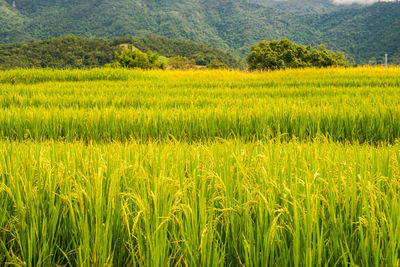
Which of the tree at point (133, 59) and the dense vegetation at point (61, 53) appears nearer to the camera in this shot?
the tree at point (133, 59)

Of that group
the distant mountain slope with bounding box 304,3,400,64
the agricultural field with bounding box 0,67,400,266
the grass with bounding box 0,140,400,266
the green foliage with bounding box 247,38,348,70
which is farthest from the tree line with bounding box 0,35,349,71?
the distant mountain slope with bounding box 304,3,400,64

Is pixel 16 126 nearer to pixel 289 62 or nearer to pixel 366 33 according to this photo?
pixel 289 62

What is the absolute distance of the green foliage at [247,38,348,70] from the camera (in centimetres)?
→ 2942

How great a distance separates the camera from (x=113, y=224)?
3.90ft

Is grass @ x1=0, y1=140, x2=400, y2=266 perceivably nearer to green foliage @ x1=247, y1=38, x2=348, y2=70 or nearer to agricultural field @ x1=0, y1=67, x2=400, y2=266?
agricultural field @ x1=0, y1=67, x2=400, y2=266

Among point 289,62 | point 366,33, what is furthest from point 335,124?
point 366,33

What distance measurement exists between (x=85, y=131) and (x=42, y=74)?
363 inches

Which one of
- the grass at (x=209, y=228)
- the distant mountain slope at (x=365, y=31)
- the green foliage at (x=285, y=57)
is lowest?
the grass at (x=209, y=228)

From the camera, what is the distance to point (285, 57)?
29938mm

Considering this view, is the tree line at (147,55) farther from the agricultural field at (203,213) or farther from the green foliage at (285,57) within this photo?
the agricultural field at (203,213)

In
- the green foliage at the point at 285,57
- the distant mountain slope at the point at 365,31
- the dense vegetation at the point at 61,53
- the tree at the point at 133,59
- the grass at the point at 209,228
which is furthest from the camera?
the distant mountain slope at the point at 365,31

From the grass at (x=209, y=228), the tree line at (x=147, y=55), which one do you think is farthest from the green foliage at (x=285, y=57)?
the grass at (x=209, y=228)

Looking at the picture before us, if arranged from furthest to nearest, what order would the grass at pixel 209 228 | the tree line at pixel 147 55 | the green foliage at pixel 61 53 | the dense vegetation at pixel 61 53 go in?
the green foliage at pixel 61 53
the dense vegetation at pixel 61 53
the tree line at pixel 147 55
the grass at pixel 209 228

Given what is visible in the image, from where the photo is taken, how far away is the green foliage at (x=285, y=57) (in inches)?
1158
